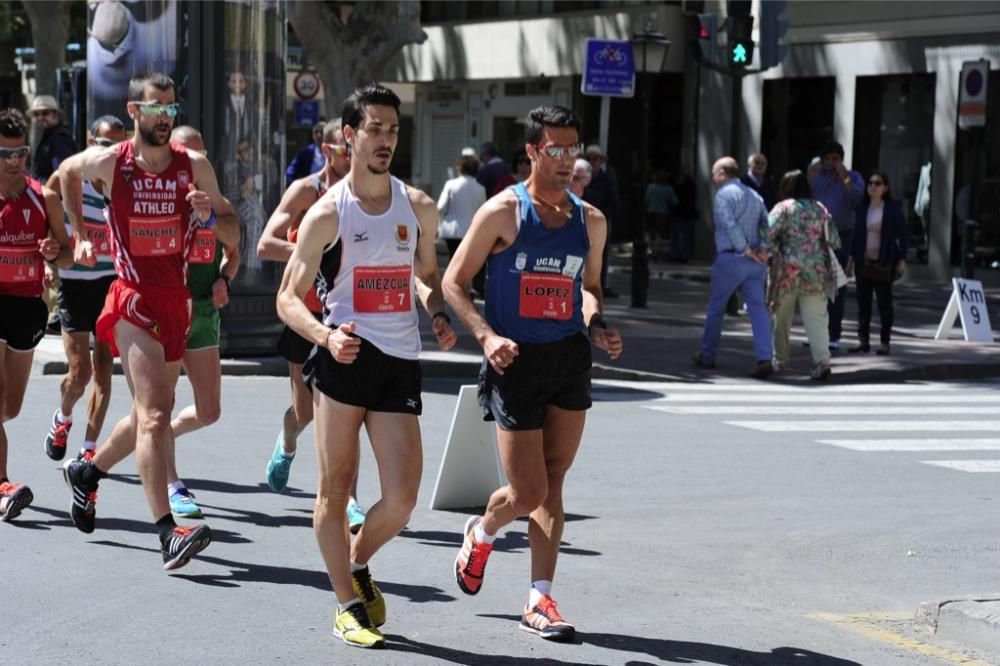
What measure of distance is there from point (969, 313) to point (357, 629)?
14327mm

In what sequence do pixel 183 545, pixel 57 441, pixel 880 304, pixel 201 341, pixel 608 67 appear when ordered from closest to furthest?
pixel 183 545
pixel 201 341
pixel 57 441
pixel 880 304
pixel 608 67

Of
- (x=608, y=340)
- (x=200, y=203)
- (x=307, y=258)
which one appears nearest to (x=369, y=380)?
(x=307, y=258)

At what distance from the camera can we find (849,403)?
14461mm

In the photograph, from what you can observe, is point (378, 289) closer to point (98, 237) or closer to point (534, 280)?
point (534, 280)

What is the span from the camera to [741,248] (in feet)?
50.2

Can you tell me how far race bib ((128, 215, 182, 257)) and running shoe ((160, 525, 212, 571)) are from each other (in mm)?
1247

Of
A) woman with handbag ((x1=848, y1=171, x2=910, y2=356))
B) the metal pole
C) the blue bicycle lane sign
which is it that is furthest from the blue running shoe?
the blue bicycle lane sign

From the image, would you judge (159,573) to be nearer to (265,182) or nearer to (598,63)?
(265,182)

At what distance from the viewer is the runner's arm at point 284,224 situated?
796 centimetres

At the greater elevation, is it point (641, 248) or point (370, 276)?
point (370, 276)

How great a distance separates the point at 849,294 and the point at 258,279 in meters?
12.9

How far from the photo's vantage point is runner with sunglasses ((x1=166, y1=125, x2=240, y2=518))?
27.3 ft

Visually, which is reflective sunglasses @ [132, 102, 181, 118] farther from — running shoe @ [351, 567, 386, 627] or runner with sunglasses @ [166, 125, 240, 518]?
running shoe @ [351, 567, 386, 627]

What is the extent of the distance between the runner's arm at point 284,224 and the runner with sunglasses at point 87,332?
1408 mm
